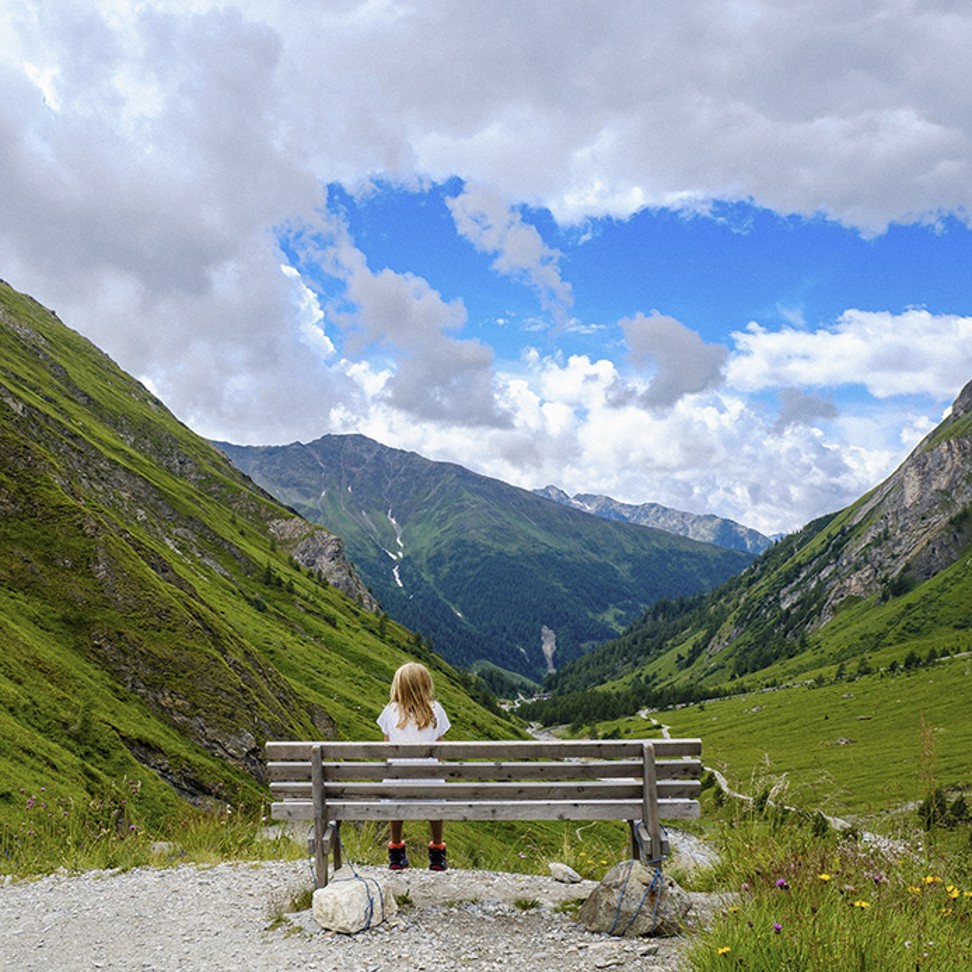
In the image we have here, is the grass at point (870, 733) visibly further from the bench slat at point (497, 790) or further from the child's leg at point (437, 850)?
the bench slat at point (497, 790)

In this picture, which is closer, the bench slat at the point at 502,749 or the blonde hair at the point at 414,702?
the bench slat at the point at 502,749

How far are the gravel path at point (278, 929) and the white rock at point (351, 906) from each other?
14 centimetres

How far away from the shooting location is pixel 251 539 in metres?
169

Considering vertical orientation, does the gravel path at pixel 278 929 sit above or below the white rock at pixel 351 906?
below

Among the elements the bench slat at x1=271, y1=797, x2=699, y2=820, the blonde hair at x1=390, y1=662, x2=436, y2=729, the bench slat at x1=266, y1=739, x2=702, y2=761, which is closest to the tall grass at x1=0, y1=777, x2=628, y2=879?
the bench slat at x1=271, y1=797, x2=699, y2=820

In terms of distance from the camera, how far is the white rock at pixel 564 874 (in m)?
13.1

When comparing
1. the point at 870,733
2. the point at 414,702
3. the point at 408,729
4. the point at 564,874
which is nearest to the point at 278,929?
the point at 408,729

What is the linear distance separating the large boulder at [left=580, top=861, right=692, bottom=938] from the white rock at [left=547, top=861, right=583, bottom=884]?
268cm

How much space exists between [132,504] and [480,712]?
78.4 meters

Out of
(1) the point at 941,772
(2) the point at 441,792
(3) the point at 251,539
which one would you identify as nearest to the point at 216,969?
(2) the point at 441,792

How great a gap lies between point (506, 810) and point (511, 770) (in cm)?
60

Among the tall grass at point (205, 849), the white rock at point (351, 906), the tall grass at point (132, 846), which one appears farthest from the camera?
the tall grass at point (132, 846)

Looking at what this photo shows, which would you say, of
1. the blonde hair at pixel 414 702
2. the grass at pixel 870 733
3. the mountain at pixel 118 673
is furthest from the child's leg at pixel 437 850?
the grass at pixel 870 733

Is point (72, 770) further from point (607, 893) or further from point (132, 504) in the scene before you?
point (132, 504)
